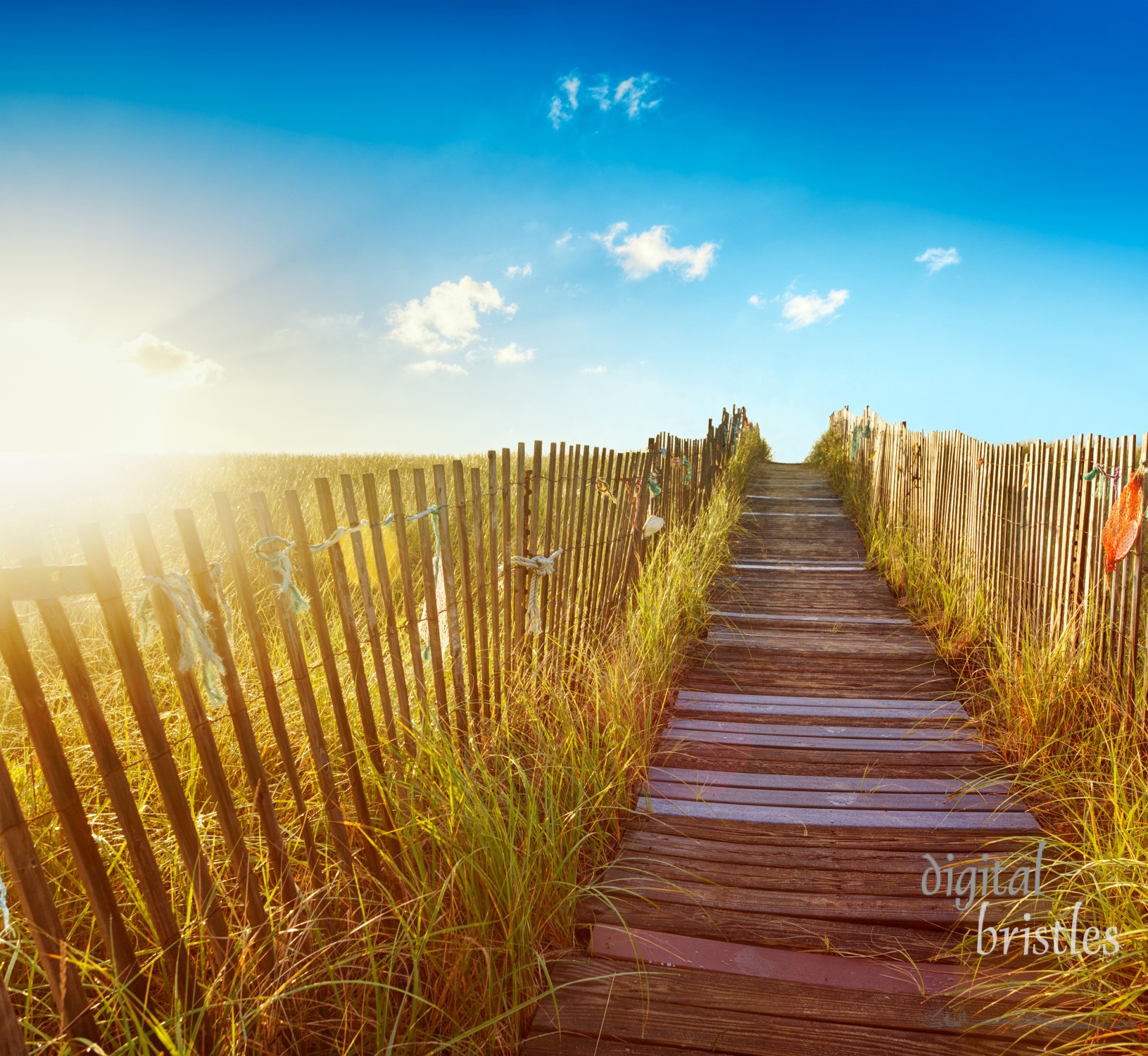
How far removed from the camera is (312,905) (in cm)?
198

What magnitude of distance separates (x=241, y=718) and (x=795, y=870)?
214 centimetres

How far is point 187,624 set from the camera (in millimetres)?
1584

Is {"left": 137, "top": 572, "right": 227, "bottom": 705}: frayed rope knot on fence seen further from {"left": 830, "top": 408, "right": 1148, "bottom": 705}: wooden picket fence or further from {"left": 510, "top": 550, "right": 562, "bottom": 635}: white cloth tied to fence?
{"left": 830, "top": 408, "right": 1148, "bottom": 705}: wooden picket fence

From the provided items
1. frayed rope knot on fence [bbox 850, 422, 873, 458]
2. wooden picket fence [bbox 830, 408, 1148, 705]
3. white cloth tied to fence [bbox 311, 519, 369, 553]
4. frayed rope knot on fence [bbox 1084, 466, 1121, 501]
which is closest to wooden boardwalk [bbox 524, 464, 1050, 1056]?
wooden picket fence [bbox 830, 408, 1148, 705]

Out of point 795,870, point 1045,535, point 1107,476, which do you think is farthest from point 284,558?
point 1045,535

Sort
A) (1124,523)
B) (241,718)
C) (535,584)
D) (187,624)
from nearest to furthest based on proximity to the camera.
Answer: (187,624), (241,718), (1124,523), (535,584)

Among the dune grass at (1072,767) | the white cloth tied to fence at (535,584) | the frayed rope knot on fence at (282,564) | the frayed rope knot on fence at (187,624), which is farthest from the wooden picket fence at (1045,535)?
the frayed rope knot on fence at (187,624)

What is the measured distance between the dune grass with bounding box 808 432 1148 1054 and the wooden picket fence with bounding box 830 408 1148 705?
0.35 feet

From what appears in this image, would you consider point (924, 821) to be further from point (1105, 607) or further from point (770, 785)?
point (1105, 607)

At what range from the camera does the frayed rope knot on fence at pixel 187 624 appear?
155cm

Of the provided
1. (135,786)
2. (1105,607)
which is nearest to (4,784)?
(135,786)

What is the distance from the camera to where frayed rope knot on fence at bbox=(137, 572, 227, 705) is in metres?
1.55

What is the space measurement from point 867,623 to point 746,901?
3986 millimetres

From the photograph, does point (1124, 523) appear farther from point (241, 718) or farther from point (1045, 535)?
point (241, 718)
